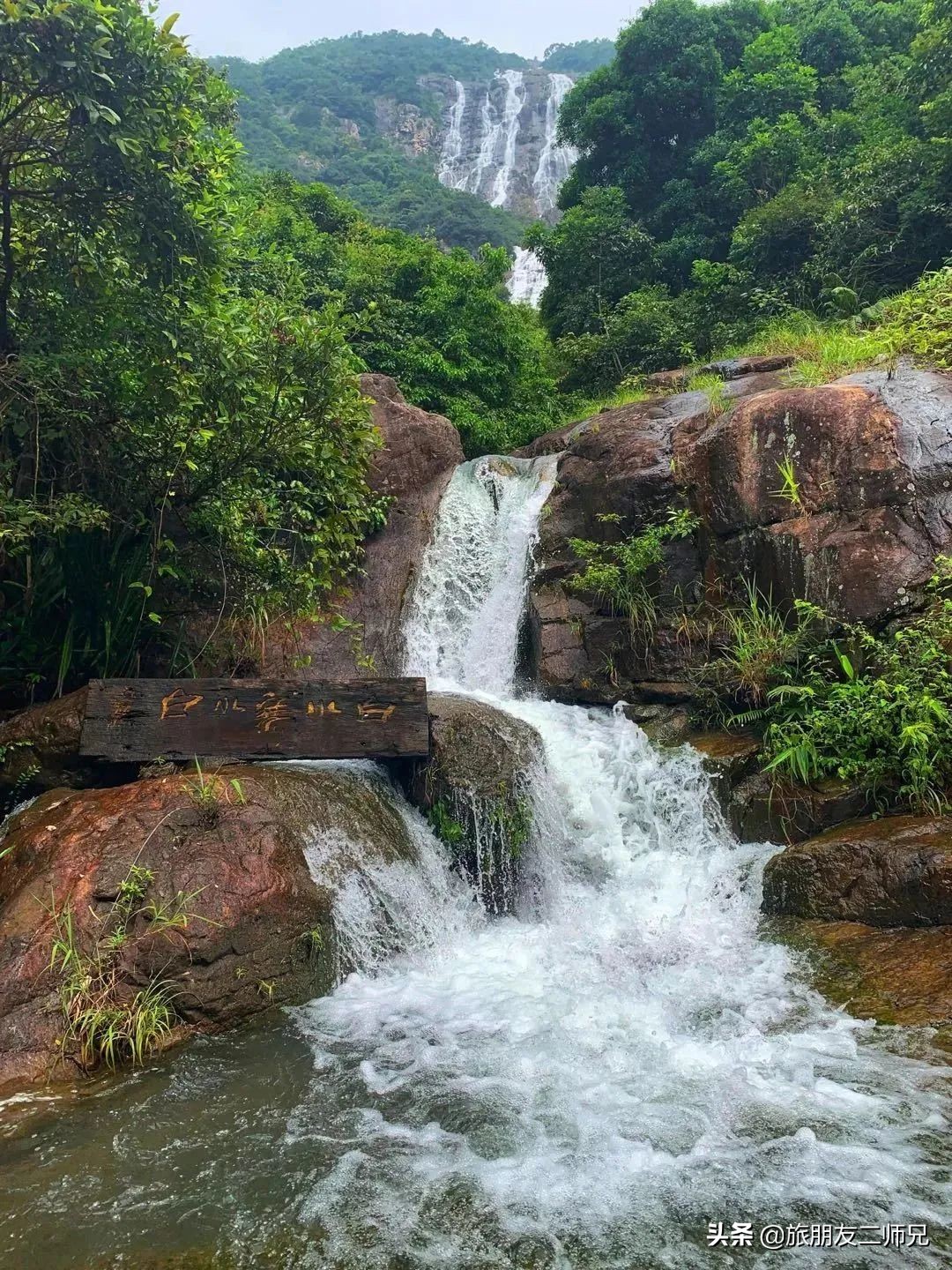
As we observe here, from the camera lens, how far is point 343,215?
20.0 meters

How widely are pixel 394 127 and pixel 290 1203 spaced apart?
63798mm

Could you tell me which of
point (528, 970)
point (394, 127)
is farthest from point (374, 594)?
point (394, 127)

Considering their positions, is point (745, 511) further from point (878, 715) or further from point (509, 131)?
point (509, 131)

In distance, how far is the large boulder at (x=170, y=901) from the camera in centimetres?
412

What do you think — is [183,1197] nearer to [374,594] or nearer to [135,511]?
[135,511]

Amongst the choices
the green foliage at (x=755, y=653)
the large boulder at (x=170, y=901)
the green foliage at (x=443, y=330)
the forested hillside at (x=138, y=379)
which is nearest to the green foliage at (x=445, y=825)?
the large boulder at (x=170, y=901)

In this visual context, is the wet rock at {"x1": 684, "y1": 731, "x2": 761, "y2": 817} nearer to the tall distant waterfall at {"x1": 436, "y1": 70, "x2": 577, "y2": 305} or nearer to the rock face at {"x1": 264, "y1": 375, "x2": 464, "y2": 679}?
the rock face at {"x1": 264, "y1": 375, "x2": 464, "y2": 679}

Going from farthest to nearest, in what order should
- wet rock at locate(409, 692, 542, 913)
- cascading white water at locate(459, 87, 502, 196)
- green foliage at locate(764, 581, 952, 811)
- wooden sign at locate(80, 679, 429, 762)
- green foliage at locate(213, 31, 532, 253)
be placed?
cascading white water at locate(459, 87, 502, 196)
green foliage at locate(213, 31, 532, 253)
wet rock at locate(409, 692, 542, 913)
wooden sign at locate(80, 679, 429, 762)
green foliage at locate(764, 581, 952, 811)

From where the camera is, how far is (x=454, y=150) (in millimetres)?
53344

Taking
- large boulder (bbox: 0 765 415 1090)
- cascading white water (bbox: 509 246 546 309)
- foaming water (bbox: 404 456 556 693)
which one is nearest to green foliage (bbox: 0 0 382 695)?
large boulder (bbox: 0 765 415 1090)

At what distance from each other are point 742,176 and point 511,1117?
19.8 m

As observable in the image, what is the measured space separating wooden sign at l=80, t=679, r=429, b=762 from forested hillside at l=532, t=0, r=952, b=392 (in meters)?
10.8

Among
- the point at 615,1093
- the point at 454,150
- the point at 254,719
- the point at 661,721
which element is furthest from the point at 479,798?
the point at 454,150

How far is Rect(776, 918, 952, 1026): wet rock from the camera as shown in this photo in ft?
13.4
